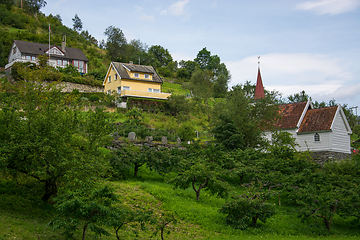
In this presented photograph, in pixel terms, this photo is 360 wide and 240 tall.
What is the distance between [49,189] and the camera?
438 inches

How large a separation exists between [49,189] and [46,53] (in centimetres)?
5063

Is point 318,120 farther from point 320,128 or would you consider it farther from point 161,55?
point 161,55

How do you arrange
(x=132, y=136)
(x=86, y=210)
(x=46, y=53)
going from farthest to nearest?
(x=46, y=53), (x=132, y=136), (x=86, y=210)

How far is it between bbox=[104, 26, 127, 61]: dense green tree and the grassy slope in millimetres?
65410

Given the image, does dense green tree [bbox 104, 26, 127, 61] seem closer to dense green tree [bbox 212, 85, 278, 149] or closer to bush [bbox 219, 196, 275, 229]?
dense green tree [bbox 212, 85, 278, 149]

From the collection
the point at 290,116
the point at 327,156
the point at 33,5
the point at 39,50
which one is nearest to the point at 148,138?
the point at 290,116

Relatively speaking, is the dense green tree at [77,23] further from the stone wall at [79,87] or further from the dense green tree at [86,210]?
the dense green tree at [86,210]

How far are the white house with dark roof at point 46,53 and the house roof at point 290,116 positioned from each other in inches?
1645

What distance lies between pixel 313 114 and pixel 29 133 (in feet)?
85.0

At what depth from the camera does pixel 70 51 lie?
61.2m

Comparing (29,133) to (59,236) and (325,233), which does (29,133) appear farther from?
(325,233)

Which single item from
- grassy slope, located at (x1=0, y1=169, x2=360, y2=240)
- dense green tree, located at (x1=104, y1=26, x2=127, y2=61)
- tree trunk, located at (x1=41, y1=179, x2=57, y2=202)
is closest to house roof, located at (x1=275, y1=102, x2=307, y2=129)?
grassy slope, located at (x1=0, y1=169, x2=360, y2=240)

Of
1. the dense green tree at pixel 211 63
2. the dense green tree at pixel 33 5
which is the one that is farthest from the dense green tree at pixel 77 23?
the dense green tree at pixel 211 63

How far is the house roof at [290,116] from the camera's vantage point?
2801 cm
